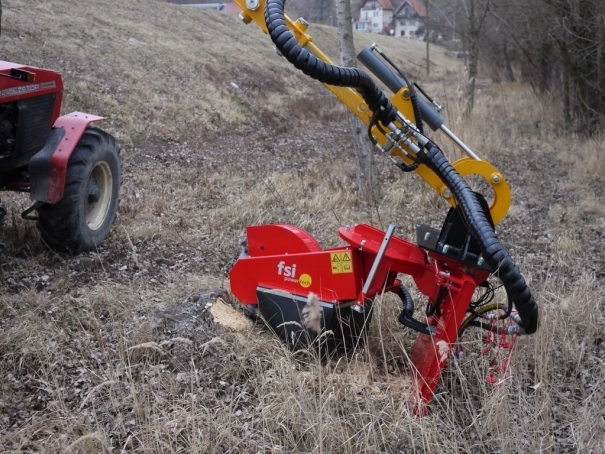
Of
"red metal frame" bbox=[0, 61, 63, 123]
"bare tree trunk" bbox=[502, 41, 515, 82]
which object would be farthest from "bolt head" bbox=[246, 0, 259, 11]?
"bare tree trunk" bbox=[502, 41, 515, 82]

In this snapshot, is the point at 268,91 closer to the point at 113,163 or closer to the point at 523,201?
the point at 523,201

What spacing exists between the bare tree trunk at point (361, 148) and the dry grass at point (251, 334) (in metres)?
0.18

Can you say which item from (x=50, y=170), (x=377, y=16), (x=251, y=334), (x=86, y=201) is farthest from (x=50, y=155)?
(x=377, y=16)

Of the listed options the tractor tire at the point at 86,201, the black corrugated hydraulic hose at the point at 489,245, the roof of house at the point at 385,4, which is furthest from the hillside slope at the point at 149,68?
the roof of house at the point at 385,4

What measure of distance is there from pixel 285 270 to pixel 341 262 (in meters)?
0.43

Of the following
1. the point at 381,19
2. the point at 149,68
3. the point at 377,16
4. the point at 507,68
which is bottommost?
the point at 149,68

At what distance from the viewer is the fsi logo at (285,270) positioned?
4.04 metres

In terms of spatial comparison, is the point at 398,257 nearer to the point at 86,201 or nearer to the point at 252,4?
the point at 252,4

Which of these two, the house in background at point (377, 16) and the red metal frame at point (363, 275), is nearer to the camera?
the red metal frame at point (363, 275)

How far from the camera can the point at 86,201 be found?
229 inches

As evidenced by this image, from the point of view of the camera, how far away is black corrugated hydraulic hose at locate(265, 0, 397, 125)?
3.02 m

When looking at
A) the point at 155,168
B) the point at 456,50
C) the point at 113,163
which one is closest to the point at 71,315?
the point at 113,163

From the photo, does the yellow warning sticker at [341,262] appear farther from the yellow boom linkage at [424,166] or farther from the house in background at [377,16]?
the house in background at [377,16]

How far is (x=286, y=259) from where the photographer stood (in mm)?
4066
